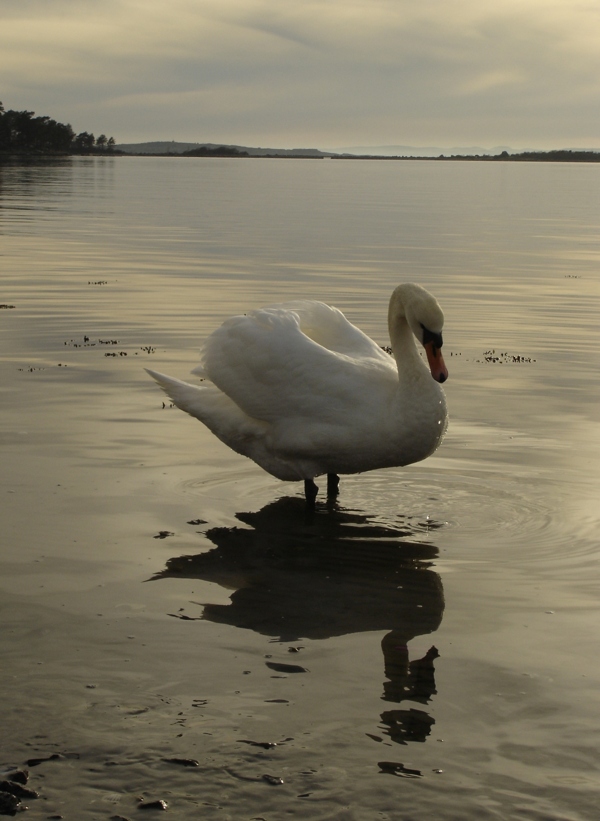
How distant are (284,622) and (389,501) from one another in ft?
9.52

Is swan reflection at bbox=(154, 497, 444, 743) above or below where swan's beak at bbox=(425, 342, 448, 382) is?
below

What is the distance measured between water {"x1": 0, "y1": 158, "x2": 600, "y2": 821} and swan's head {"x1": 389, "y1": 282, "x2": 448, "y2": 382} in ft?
4.05

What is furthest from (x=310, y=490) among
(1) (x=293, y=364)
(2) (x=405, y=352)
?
(2) (x=405, y=352)

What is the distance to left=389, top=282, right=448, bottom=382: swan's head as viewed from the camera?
8.58m

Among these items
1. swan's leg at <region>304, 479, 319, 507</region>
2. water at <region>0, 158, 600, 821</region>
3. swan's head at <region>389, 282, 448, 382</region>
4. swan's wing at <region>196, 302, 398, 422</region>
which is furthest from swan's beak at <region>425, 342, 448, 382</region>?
swan's leg at <region>304, 479, 319, 507</region>

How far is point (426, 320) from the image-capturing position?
8727 millimetres

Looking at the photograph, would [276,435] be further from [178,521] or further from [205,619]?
[205,619]

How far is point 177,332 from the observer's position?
17.0m

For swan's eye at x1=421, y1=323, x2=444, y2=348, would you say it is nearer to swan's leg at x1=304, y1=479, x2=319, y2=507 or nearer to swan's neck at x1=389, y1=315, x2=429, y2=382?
swan's neck at x1=389, y1=315, x2=429, y2=382

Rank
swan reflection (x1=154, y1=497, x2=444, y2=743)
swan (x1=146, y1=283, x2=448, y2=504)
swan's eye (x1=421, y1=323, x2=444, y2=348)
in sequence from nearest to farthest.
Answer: swan reflection (x1=154, y1=497, x2=444, y2=743), swan (x1=146, y1=283, x2=448, y2=504), swan's eye (x1=421, y1=323, x2=444, y2=348)

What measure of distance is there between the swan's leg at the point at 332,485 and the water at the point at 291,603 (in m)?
0.10

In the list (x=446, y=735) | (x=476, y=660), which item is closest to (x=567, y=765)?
(x=446, y=735)

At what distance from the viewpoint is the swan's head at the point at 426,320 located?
858cm

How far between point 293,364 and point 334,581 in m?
2.01
